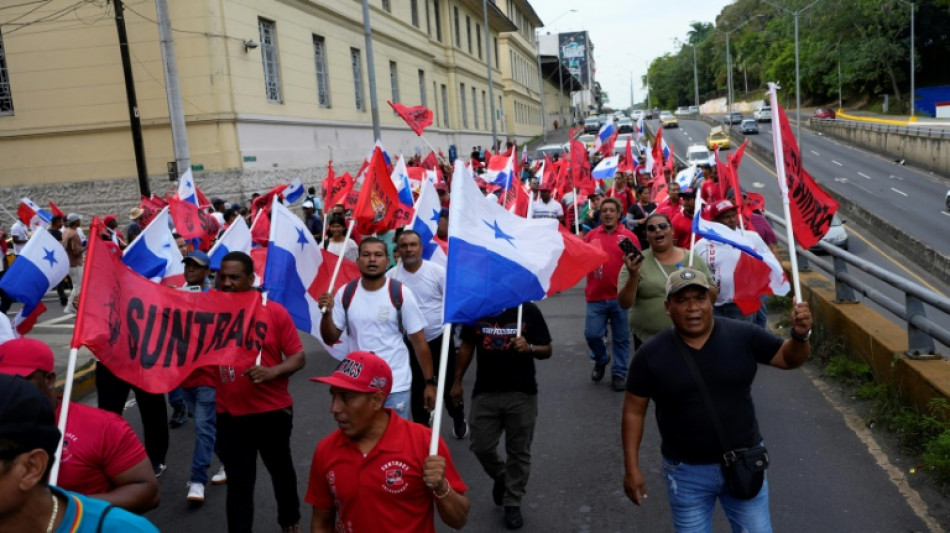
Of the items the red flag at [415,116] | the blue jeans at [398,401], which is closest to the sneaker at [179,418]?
the blue jeans at [398,401]

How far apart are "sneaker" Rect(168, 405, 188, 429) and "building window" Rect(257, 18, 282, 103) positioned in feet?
51.4

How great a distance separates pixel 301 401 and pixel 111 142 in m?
14.9

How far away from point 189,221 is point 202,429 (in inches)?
178

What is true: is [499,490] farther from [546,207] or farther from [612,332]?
[546,207]

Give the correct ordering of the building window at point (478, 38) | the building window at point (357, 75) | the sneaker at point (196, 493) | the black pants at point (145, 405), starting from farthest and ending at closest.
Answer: the building window at point (478, 38), the building window at point (357, 75), the black pants at point (145, 405), the sneaker at point (196, 493)

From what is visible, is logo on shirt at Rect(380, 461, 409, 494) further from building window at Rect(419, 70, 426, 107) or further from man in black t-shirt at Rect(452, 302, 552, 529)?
building window at Rect(419, 70, 426, 107)

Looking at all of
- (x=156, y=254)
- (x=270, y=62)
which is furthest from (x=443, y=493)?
(x=270, y=62)

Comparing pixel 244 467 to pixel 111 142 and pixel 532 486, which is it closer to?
pixel 532 486

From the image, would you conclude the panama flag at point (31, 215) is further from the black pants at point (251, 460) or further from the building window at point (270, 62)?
the black pants at point (251, 460)

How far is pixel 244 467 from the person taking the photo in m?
4.59

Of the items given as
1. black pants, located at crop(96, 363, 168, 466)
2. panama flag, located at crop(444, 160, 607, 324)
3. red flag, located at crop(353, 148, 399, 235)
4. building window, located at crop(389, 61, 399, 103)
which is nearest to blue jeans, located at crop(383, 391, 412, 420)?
panama flag, located at crop(444, 160, 607, 324)

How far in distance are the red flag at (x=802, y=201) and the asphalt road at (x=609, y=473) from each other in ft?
5.24

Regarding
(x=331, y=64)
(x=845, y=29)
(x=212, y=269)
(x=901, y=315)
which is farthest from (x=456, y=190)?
(x=845, y=29)

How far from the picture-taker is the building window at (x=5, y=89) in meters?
20.0
